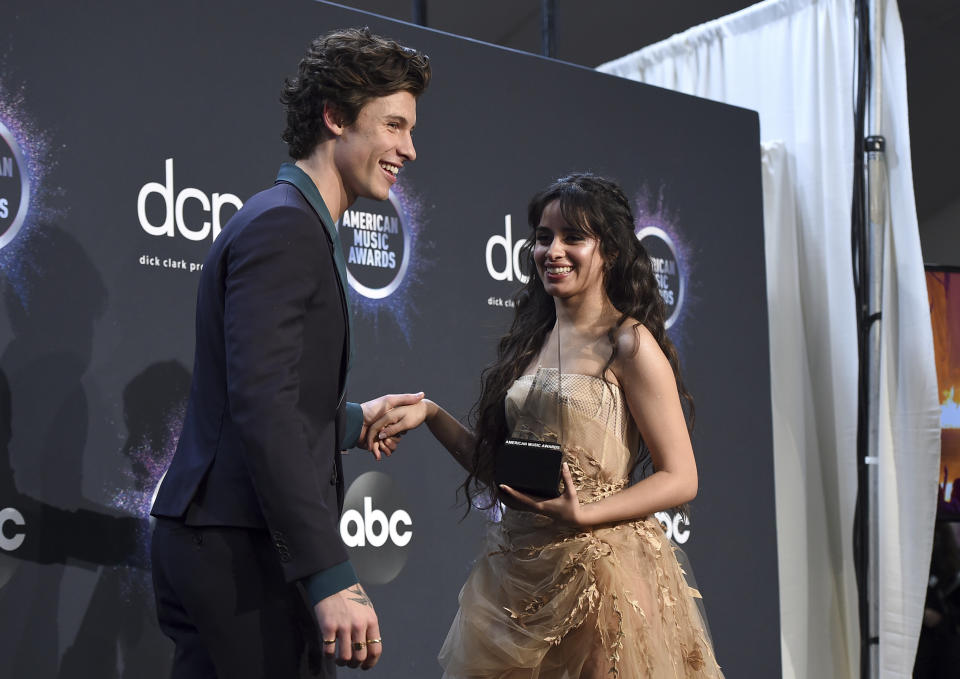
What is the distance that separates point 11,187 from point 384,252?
110 centimetres

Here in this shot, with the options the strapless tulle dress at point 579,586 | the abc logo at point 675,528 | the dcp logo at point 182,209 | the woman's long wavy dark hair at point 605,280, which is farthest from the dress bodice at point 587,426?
the abc logo at point 675,528

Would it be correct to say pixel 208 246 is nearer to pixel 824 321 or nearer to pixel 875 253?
pixel 875 253

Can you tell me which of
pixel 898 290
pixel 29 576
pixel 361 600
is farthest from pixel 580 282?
pixel 898 290

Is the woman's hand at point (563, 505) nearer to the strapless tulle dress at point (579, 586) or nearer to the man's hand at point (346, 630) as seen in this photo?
the strapless tulle dress at point (579, 586)

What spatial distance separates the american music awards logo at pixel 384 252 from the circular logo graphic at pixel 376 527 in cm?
49

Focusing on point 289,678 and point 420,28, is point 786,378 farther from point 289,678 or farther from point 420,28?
point 289,678

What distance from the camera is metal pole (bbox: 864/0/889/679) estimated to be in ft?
13.5

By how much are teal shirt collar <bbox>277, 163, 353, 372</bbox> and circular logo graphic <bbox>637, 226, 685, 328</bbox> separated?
245cm

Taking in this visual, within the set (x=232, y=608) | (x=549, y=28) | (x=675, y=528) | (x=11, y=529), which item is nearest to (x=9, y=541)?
(x=11, y=529)

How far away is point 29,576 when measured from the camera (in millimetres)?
2506

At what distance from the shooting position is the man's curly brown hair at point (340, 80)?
1.81 meters

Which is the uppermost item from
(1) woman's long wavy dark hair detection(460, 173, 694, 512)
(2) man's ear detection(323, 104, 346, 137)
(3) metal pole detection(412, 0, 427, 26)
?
(3) metal pole detection(412, 0, 427, 26)

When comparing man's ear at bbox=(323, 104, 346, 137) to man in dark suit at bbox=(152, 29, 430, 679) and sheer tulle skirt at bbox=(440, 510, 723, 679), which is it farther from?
sheer tulle skirt at bbox=(440, 510, 723, 679)

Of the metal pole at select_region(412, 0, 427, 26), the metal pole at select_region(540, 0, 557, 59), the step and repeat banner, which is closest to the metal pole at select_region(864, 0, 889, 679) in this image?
the step and repeat banner
